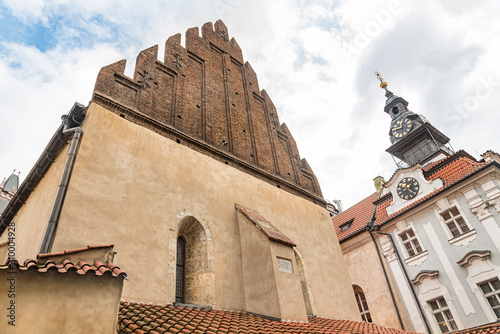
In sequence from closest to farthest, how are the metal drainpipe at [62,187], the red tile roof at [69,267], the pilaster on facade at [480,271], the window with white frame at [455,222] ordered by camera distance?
the red tile roof at [69,267] < the metal drainpipe at [62,187] < the pilaster on facade at [480,271] < the window with white frame at [455,222]

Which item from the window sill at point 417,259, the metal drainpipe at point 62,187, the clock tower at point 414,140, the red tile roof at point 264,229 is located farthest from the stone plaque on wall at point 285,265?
the clock tower at point 414,140

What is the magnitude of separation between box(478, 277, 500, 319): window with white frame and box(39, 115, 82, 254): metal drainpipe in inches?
590

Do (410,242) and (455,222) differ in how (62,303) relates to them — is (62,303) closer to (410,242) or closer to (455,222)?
(455,222)

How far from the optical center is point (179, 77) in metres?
9.84

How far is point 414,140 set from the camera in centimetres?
2209

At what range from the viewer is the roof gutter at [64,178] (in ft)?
16.7

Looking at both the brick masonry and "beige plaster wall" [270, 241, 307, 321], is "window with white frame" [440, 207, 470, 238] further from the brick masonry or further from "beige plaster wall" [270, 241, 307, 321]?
"beige plaster wall" [270, 241, 307, 321]

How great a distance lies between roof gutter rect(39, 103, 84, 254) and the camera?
5.09 meters

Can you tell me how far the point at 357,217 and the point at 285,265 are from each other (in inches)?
539

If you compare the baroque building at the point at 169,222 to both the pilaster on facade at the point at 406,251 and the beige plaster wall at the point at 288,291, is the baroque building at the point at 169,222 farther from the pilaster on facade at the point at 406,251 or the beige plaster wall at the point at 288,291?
the pilaster on facade at the point at 406,251

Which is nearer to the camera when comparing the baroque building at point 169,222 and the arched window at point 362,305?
the baroque building at point 169,222

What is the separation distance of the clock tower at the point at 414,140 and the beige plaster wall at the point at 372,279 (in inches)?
298

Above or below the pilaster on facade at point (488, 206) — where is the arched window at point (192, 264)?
below

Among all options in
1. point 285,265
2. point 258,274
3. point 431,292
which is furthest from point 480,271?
point 258,274
